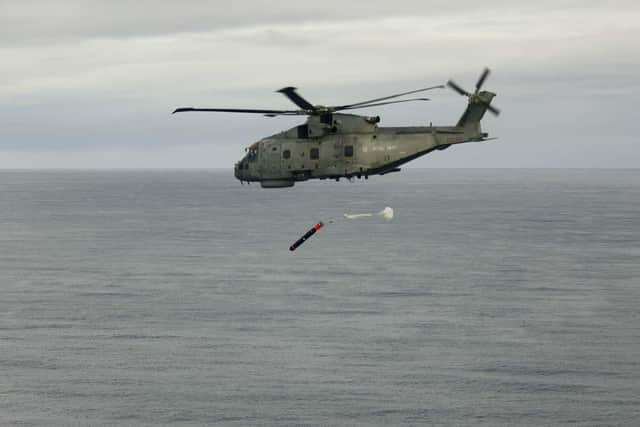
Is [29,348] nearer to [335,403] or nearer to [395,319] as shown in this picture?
[335,403]

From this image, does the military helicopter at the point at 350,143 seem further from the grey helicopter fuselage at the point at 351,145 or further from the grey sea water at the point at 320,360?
the grey sea water at the point at 320,360

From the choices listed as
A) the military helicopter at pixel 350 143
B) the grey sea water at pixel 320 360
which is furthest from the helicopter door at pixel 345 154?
the grey sea water at pixel 320 360

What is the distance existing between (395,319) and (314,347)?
74.6ft

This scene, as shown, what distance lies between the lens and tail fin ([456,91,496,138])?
198ft

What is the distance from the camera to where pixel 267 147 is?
61781mm

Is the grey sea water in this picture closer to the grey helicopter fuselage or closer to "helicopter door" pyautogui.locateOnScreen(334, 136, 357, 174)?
the grey helicopter fuselage

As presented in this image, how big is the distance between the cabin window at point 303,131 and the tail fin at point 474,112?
1045 centimetres

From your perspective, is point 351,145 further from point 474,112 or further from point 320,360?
point 320,360

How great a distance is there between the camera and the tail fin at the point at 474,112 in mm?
60438

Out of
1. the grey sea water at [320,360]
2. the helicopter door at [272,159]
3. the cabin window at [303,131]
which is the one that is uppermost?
the cabin window at [303,131]

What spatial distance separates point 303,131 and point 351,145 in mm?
3674

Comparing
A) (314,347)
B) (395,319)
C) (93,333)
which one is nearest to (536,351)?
(395,319)

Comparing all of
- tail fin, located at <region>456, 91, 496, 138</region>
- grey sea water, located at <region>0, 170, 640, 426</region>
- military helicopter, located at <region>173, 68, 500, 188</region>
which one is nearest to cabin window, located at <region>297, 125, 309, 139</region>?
military helicopter, located at <region>173, 68, 500, 188</region>

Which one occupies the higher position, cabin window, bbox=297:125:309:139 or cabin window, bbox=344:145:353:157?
cabin window, bbox=297:125:309:139
